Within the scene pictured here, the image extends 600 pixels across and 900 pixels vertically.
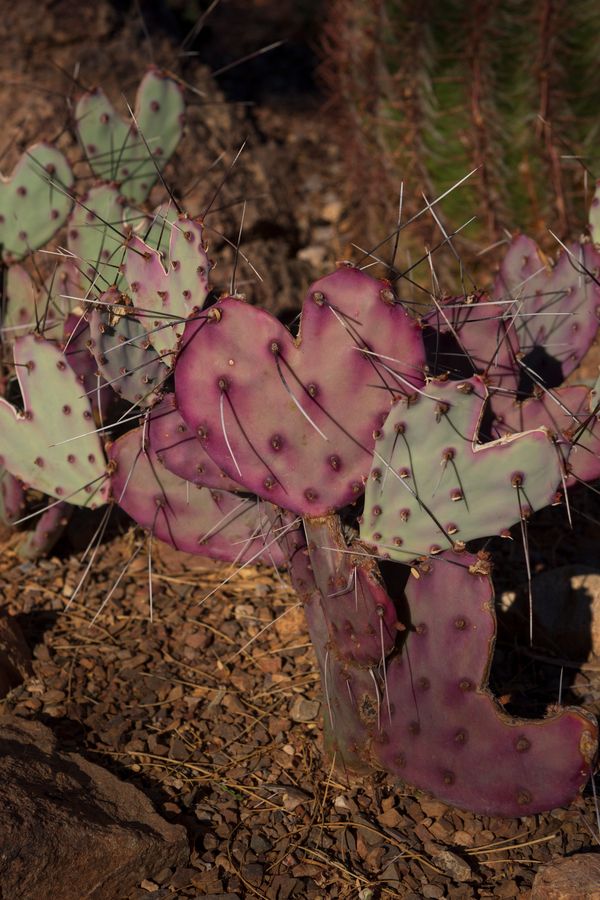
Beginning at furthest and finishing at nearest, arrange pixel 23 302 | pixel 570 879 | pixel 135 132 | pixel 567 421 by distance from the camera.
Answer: pixel 135 132 < pixel 23 302 < pixel 567 421 < pixel 570 879

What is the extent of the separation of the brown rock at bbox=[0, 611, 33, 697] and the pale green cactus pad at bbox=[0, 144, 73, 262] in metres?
1.14

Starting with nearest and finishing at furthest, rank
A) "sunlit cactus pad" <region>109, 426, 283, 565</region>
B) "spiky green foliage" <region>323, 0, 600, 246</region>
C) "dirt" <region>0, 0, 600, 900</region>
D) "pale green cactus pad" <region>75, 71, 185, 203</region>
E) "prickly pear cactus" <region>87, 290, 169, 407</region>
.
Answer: "dirt" <region>0, 0, 600, 900</region>
"prickly pear cactus" <region>87, 290, 169, 407</region>
"sunlit cactus pad" <region>109, 426, 283, 565</region>
"pale green cactus pad" <region>75, 71, 185, 203</region>
"spiky green foliage" <region>323, 0, 600, 246</region>

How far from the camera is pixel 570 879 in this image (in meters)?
1.73

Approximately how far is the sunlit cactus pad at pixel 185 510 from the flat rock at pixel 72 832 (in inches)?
19.9

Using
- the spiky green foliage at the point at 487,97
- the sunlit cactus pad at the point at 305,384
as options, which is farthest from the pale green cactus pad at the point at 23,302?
the spiky green foliage at the point at 487,97

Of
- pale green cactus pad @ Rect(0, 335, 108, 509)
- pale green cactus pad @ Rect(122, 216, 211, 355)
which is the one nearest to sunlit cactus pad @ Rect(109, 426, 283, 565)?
pale green cactus pad @ Rect(0, 335, 108, 509)

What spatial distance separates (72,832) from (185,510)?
0.70 meters

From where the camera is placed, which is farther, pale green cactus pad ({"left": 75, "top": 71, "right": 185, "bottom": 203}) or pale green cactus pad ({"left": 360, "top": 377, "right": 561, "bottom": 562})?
pale green cactus pad ({"left": 75, "top": 71, "right": 185, "bottom": 203})

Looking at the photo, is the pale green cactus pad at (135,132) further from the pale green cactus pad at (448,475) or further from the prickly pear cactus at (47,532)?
the pale green cactus pad at (448,475)

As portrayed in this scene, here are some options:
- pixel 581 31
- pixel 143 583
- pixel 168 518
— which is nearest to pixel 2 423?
pixel 168 518

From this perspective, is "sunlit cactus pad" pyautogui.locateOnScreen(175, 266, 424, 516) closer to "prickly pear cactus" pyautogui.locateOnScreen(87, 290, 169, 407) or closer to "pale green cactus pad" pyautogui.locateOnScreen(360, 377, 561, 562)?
"pale green cactus pad" pyautogui.locateOnScreen(360, 377, 561, 562)

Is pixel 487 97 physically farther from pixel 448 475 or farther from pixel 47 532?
pixel 448 475

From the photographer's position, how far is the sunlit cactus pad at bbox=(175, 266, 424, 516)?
1725 millimetres

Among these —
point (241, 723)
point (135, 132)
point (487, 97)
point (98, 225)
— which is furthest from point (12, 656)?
point (487, 97)
